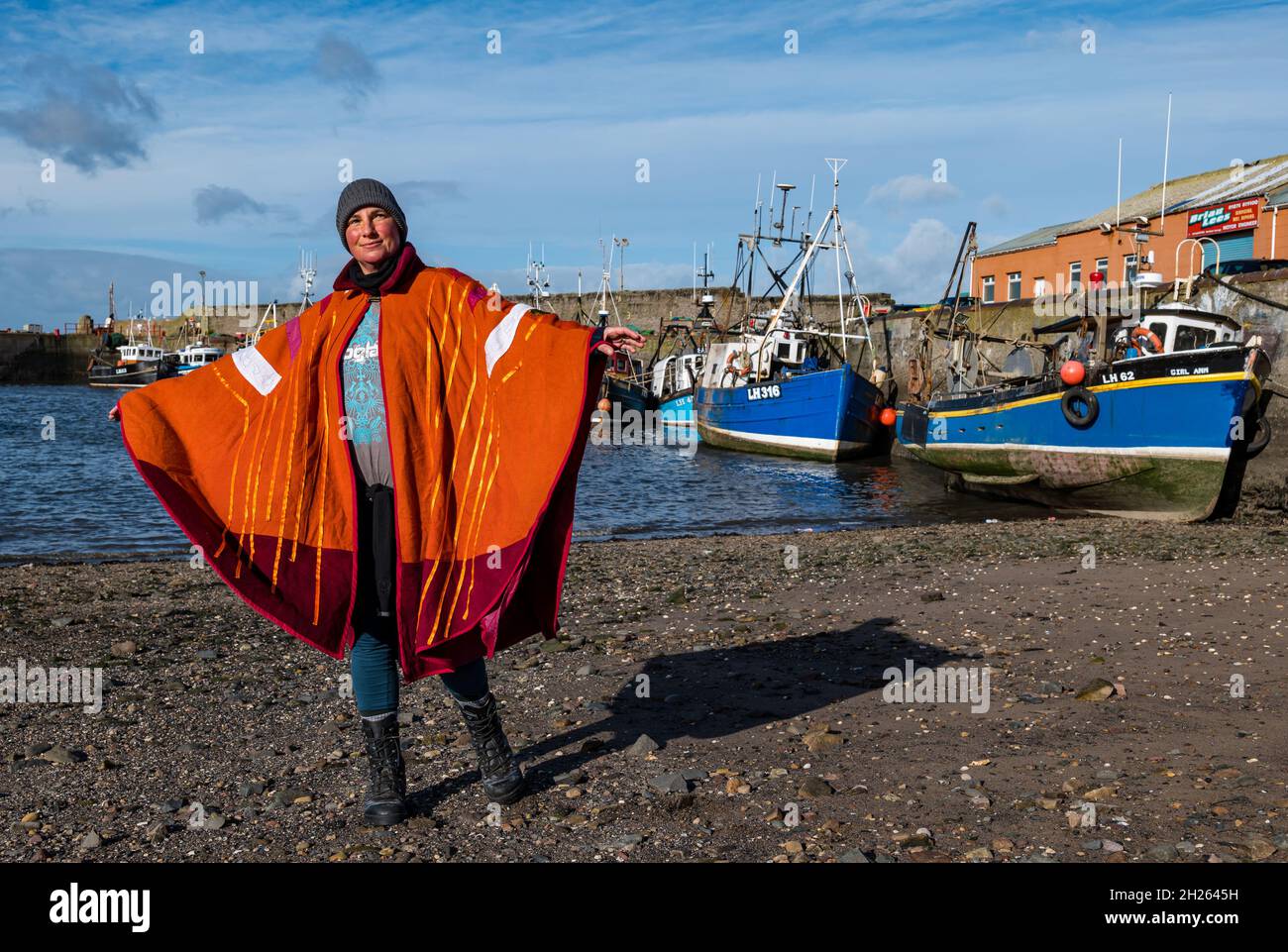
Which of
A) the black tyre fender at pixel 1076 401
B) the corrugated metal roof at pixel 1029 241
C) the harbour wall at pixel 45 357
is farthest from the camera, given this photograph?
the harbour wall at pixel 45 357

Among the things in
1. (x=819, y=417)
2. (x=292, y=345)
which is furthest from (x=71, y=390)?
(x=292, y=345)

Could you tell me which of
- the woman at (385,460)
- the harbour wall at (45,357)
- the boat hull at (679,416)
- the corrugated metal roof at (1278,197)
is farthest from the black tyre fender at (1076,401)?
the harbour wall at (45,357)

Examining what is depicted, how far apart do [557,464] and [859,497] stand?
849 inches

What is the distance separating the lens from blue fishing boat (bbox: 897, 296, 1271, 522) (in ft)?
58.6

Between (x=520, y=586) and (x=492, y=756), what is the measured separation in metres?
0.73

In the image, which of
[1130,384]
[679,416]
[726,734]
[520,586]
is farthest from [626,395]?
[520,586]

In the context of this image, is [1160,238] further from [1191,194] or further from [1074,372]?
[1074,372]

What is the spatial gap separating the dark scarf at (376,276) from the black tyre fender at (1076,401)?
1746cm

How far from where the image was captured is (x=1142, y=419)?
19062 mm

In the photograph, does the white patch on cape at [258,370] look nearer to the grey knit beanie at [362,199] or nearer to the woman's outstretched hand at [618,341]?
the grey knit beanie at [362,199]

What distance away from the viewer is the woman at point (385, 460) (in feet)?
15.4

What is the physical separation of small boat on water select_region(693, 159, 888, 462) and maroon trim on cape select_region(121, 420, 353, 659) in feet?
102

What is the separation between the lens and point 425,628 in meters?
4.68
